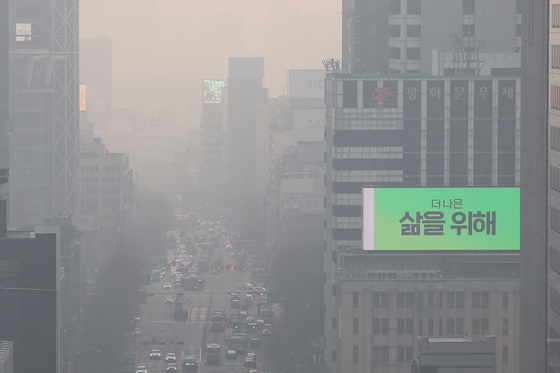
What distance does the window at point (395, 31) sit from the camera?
10194cm

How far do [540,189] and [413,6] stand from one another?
65.1 metres

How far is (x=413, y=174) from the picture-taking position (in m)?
89.8

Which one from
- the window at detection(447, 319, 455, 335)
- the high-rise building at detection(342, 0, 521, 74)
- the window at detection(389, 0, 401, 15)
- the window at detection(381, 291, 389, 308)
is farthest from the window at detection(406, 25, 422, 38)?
the window at detection(447, 319, 455, 335)

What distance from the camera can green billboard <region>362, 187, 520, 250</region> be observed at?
256 ft

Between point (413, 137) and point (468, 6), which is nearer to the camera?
point (413, 137)

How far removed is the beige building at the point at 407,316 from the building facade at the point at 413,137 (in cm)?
1343

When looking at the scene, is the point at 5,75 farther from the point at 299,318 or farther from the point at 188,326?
the point at 299,318

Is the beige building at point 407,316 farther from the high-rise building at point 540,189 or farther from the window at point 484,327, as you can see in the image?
the high-rise building at point 540,189

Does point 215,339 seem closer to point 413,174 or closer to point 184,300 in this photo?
point 184,300

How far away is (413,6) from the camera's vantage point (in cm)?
10119

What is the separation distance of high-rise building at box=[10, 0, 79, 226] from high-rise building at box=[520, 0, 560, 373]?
441ft

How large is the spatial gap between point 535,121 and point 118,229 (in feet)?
467

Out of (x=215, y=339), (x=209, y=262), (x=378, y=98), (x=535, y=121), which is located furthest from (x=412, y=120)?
(x=209, y=262)

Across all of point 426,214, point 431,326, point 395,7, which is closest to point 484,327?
point 431,326
